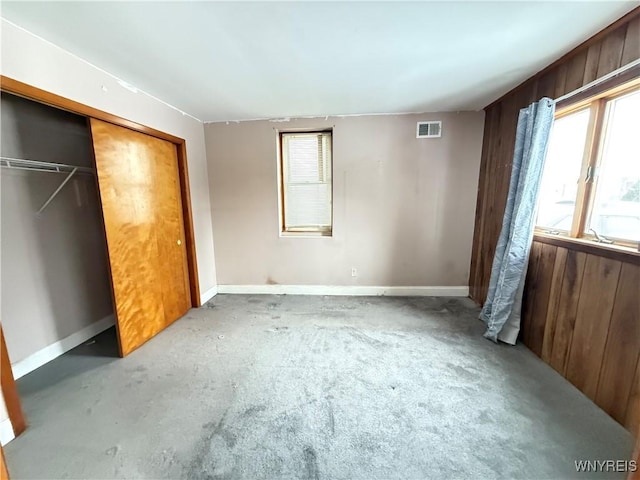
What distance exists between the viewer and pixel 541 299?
2.03 meters

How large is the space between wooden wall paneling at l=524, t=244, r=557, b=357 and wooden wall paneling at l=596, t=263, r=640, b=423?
478 mm

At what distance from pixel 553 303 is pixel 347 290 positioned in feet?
6.75

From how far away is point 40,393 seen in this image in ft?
5.61

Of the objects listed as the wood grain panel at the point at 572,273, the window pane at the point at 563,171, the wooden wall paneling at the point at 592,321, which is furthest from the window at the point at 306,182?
the wooden wall paneling at the point at 592,321

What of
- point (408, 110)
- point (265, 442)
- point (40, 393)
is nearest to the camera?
point (265, 442)

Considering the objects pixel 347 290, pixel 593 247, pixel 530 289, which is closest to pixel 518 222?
pixel 593 247

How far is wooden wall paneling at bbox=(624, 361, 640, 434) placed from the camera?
135 centimetres

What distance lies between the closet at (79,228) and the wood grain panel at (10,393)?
681mm

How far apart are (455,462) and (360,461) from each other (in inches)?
18.7

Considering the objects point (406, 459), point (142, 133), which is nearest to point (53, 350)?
point (142, 133)

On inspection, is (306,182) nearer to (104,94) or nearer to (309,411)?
(104,94)

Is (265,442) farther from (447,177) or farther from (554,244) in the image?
(447,177)

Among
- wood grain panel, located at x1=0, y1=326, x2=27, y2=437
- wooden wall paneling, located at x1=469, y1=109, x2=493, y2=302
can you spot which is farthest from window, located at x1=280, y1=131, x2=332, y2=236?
wood grain panel, located at x1=0, y1=326, x2=27, y2=437

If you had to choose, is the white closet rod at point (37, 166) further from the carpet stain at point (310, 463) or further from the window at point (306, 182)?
the carpet stain at point (310, 463)
